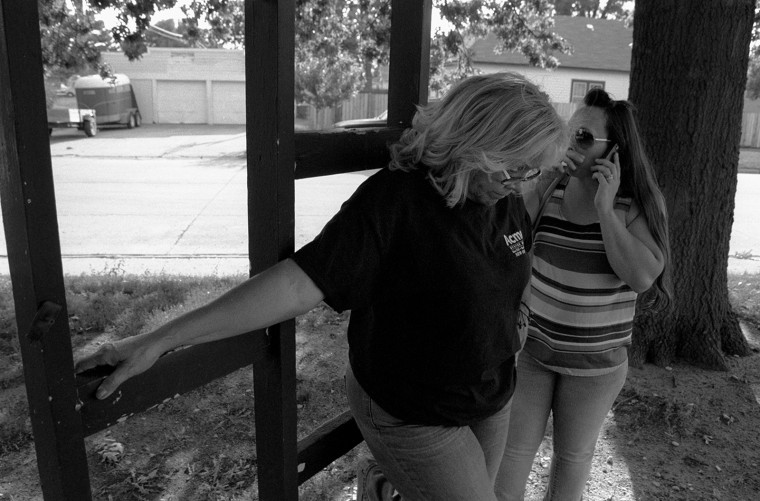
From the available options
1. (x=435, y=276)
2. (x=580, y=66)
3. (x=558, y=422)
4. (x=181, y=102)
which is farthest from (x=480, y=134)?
(x=181, y=102)

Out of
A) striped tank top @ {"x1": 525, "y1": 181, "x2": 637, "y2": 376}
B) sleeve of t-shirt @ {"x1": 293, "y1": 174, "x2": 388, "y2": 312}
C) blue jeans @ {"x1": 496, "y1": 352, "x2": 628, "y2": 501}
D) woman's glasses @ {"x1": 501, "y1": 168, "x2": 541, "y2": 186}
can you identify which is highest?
woman's glasses @ {"x1": 501, "y1": 168, "x2": 541, "y2": 186}

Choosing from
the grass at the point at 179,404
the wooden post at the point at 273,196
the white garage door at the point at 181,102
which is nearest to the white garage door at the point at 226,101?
the white garage door at the point at 181,102

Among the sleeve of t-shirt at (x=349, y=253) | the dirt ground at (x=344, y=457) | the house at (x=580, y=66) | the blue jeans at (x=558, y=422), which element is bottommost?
the dirt ground at (x=344, y=457)

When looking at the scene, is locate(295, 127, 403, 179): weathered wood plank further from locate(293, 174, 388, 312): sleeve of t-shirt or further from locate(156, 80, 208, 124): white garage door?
locate(156, 80, 208, 124): white garage door

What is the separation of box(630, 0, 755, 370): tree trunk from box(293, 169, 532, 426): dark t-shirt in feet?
8.28

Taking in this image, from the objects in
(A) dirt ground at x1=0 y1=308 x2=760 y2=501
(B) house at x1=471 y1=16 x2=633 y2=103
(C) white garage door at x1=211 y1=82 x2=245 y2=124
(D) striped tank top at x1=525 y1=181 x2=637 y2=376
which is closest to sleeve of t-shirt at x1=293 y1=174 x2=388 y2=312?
(D) striped tank top at x1=525 y1=181 x2=637 y2=376

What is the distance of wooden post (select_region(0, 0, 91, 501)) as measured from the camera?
99cm

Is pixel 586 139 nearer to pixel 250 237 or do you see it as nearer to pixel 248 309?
pixel 250 237

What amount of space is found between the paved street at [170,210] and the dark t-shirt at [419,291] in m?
4.78

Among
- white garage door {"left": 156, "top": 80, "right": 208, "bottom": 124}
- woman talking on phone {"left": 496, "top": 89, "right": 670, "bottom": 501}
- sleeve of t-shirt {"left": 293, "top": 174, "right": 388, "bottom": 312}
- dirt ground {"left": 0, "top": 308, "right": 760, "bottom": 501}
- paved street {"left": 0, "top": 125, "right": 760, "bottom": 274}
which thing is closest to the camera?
sleeve of t-shirt {"left": 293, "top": 174, "right": 388, "bottom": 312}

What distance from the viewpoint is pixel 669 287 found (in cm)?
235

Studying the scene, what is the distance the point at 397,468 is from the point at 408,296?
0.46m

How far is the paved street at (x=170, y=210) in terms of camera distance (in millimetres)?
6914

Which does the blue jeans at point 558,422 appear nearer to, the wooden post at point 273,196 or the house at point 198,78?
the wooden post at point 273,196
